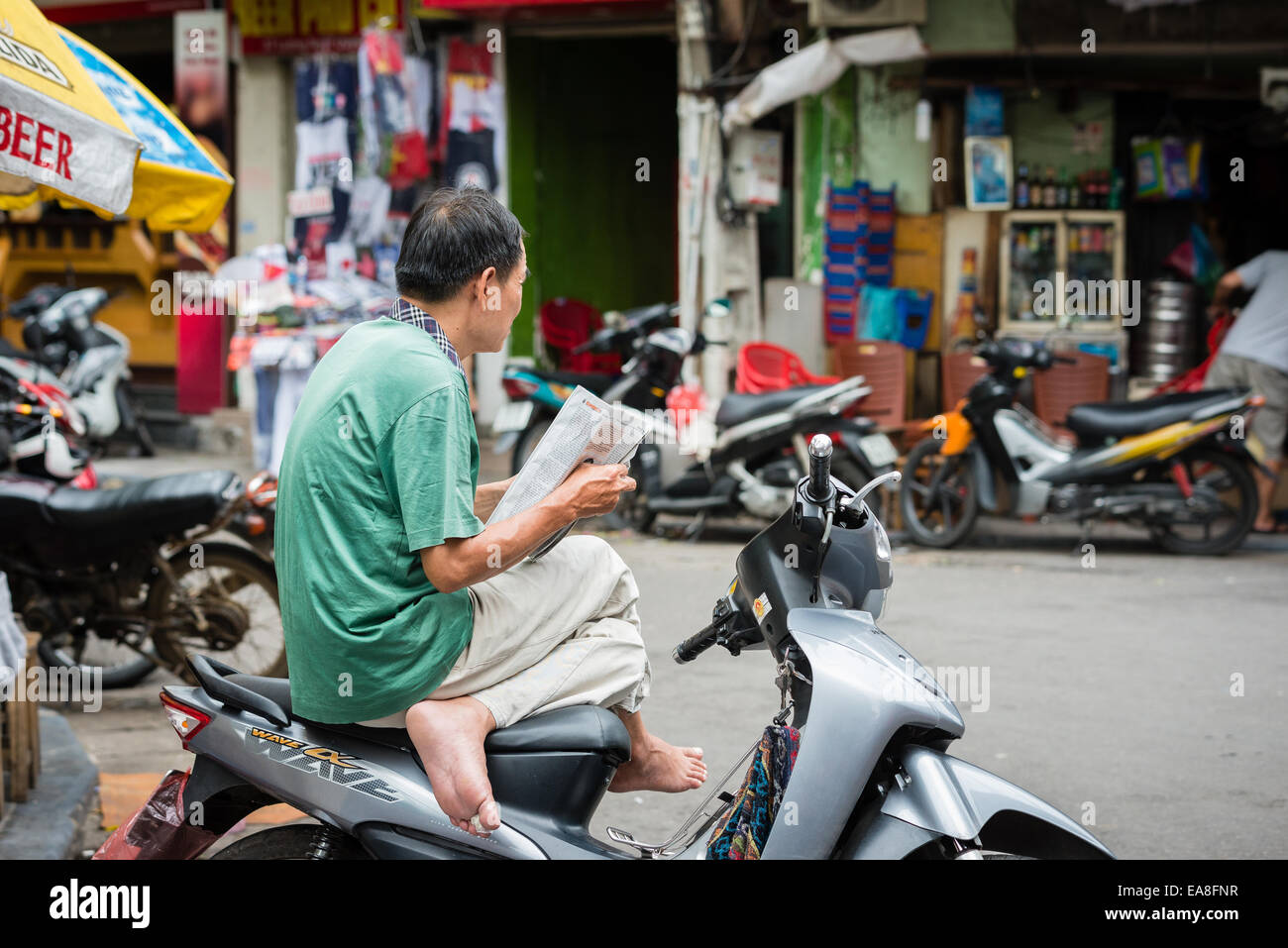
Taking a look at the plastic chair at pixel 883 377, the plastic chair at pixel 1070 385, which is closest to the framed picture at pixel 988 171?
the plastic chair at pixel 1070 385

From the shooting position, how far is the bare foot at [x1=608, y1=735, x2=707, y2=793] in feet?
9.88

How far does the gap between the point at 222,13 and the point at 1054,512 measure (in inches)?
348

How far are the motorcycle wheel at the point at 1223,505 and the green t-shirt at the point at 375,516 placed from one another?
6.96m

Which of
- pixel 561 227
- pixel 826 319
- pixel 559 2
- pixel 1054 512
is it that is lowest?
pixel 1054 512

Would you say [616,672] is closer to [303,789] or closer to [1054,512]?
[303,789]

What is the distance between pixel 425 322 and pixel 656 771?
1070mm

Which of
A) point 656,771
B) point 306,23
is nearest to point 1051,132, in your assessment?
point 306,23

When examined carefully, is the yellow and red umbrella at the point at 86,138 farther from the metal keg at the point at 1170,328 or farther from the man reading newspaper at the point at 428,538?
the metal keg at the point at 1170,328

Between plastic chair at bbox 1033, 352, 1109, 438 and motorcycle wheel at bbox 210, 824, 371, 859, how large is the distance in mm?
8605

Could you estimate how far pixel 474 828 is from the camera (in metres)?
2.56

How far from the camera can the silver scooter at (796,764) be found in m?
2.52

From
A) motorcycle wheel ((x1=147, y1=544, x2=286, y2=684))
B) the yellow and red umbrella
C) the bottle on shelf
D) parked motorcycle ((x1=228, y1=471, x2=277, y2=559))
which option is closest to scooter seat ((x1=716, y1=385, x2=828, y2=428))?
the bottle on shelf

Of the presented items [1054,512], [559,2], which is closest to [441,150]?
[559,2]
